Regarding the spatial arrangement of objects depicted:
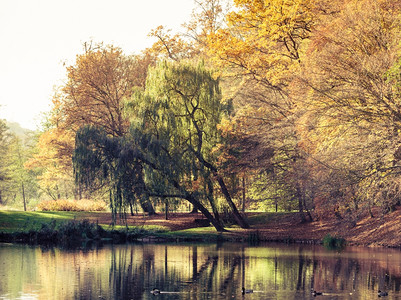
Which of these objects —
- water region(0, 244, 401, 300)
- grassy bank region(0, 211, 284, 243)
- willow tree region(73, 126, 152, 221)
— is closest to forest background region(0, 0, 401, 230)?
willow tree region(73, 126, 152, 221)

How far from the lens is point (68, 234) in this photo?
3216 cm

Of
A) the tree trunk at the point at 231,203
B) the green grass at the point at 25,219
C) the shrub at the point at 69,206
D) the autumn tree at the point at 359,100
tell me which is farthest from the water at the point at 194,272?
the shrub at the point at 69,206

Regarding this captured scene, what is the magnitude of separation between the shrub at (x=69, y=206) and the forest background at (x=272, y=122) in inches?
403

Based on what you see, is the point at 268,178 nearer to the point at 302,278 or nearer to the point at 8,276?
the point at 302,278

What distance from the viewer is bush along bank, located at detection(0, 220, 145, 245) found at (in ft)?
104

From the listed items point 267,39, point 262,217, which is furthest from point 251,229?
point 267,39

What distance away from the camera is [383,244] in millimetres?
30078

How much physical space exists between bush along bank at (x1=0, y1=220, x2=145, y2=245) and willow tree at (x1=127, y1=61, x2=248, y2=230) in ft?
10.6

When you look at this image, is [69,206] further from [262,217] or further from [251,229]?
[251,229]

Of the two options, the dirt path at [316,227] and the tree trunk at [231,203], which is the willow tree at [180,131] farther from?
the dirt path at [316,227]

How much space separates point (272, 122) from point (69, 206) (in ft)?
58.1

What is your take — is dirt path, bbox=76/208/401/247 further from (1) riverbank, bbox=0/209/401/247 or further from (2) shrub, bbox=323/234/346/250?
(2) shrub, bbox=323/234/346/250

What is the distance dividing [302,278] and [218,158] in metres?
15.4

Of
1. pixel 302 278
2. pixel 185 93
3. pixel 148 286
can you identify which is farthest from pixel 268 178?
pixel 148 286
